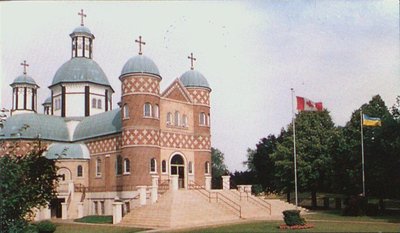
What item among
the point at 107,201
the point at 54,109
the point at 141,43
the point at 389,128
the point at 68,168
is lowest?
the point at 107,201

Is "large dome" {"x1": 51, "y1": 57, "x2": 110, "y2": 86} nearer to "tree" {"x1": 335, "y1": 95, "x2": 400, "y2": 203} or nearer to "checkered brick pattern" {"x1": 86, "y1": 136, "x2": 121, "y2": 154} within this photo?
"checkered brick pattern" {"x1": 86, "y1": 136, "x2": 121, "y2": 154}

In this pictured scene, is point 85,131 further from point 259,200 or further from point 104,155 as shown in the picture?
point 259,200

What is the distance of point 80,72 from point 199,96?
50.1 ft

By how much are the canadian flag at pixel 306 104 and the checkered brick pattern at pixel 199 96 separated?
17.8 m

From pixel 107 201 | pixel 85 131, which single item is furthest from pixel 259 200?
pixel 85 131

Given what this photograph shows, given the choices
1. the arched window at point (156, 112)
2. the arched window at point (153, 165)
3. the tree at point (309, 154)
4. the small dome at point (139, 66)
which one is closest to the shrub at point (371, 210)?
the tree at point (309, 154)

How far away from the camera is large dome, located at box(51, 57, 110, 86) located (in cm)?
5500

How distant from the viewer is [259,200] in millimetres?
41344

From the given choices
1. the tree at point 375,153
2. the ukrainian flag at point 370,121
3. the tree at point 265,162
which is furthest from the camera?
the tree at point 265,162

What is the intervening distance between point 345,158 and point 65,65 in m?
33.2

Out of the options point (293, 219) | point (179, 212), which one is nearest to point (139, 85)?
point (179, 212)

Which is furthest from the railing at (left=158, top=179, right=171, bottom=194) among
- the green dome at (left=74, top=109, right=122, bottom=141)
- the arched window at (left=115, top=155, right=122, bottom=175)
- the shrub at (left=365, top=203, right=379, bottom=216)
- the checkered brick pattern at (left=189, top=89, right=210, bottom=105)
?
the shrub at (left=365, top=203, right=379, bottom=216)

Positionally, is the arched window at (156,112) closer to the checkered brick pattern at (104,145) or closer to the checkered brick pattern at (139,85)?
the checkered brick pattern at (139,85)

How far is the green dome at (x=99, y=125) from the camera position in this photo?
47131 millimetres
